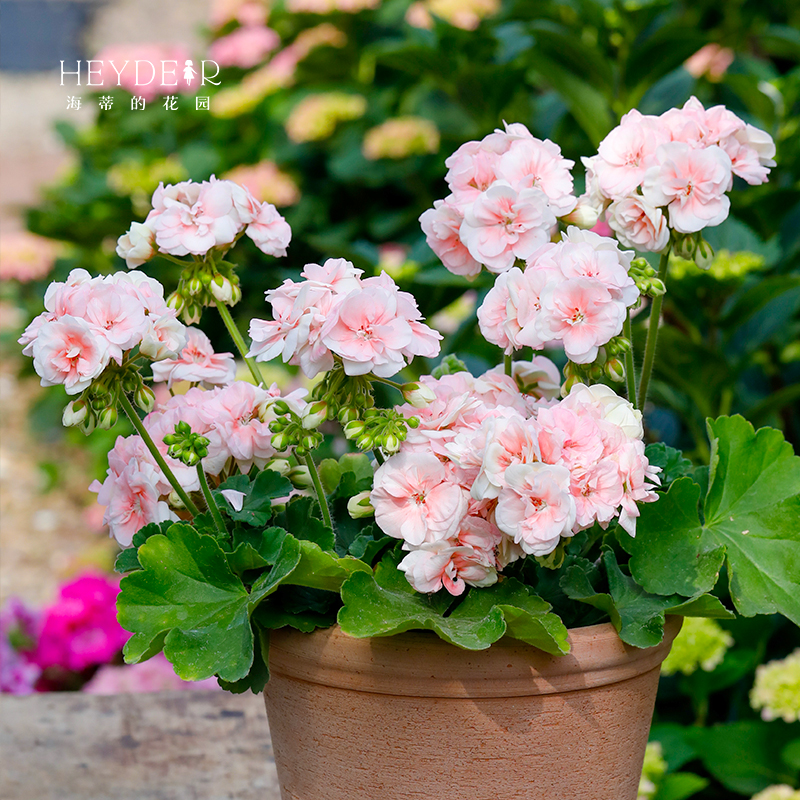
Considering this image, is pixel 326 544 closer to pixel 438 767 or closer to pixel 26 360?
pixel 438 767

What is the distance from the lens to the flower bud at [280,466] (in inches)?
29.7

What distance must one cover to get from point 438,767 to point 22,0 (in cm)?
552

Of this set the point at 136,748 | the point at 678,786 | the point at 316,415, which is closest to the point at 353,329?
the point at 316,415

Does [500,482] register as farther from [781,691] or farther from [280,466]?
[781,691]

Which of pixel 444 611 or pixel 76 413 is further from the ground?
pixel 76 413

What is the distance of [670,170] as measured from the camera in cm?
68

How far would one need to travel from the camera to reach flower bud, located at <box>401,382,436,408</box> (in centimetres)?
65

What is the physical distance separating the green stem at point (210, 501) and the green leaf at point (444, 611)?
0.11 m

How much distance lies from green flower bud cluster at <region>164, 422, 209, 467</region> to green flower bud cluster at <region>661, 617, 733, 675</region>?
2.52ft

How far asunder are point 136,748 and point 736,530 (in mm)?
774

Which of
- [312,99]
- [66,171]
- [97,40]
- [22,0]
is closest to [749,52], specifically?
[312,99]

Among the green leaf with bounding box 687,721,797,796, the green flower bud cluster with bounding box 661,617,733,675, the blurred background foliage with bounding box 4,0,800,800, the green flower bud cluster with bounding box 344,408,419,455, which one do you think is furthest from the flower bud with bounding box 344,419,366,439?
the green leaf with bounding box 687,721,797,796

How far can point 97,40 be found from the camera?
522 cm

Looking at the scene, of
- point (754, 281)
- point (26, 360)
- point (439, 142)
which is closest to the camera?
point (754, 281)
